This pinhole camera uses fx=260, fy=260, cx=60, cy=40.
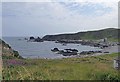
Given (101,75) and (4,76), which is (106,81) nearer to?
(101,75)

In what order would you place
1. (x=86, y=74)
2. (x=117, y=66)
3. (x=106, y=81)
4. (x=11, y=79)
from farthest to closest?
(x=117, y=66), (x=86, y=74), (x=106, y=81), (x=11, y=79)

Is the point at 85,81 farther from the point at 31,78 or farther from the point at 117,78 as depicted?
the point at 31,78

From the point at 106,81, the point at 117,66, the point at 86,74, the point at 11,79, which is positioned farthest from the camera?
the point at 117,66

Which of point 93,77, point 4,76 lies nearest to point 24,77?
point 4,76

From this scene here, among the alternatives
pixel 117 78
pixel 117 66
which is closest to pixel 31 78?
pixel 117 78

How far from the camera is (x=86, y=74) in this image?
1961 cm

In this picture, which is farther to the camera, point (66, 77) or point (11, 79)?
point (66, 77)

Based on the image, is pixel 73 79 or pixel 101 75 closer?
pixel 73 79

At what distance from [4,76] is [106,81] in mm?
6835

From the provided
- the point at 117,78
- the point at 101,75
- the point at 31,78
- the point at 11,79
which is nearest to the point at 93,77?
the point at 101,75

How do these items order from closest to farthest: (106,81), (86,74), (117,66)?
1. (106,81)
2. (86,74)
3. (117,66)

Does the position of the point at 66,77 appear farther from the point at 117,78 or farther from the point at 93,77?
the point at 117,78

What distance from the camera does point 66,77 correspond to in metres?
18.0

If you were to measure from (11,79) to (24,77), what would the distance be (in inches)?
32.5
